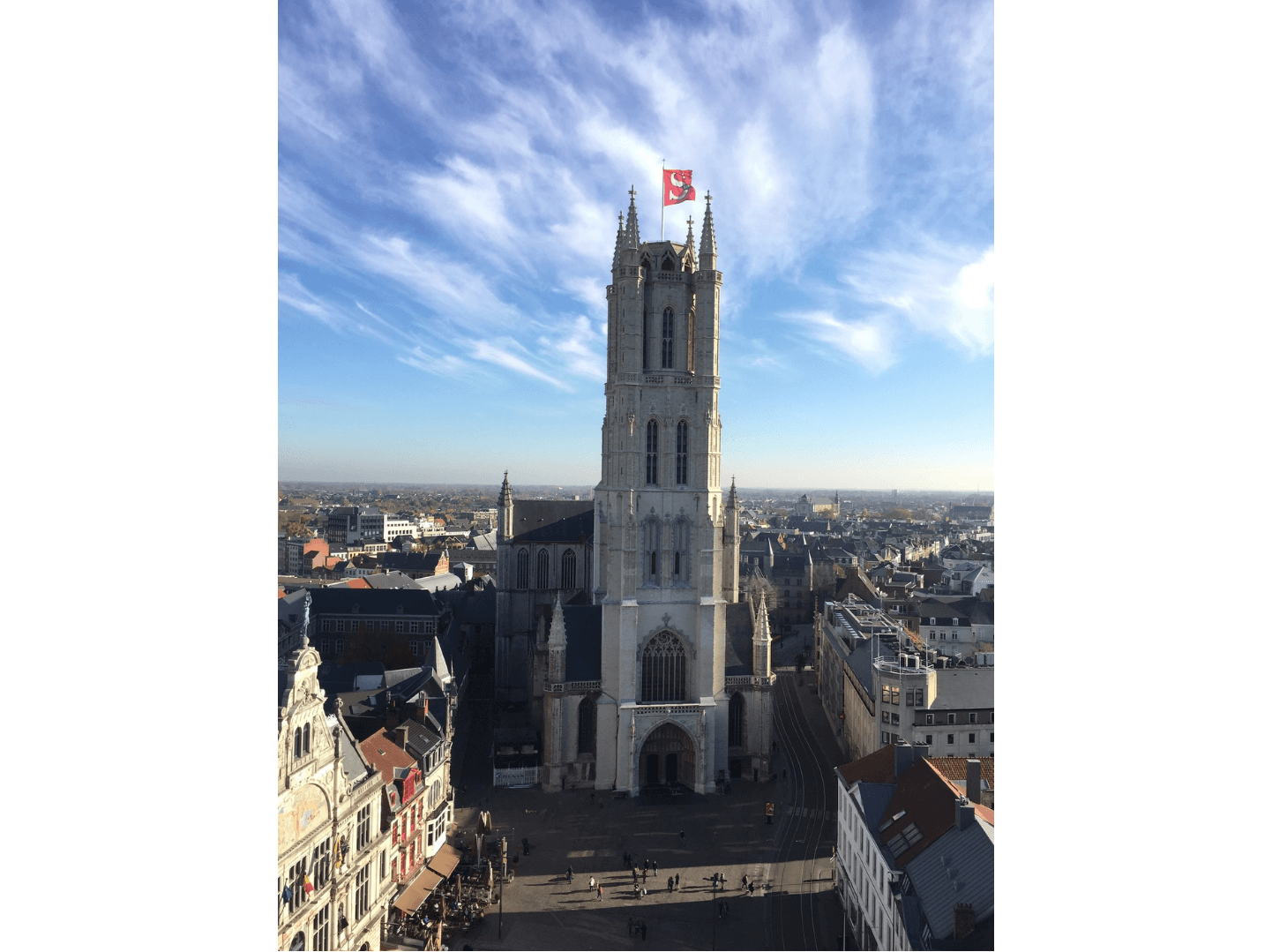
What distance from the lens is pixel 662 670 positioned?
2789 centimetres

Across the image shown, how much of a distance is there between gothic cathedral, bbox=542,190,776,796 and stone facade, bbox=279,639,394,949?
1070 centimetres

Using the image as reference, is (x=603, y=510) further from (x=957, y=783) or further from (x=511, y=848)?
(x=957, y=783)

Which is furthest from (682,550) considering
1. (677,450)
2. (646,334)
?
(646,334)

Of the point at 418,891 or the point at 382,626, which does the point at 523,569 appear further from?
the point at 418,891

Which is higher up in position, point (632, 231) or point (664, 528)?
point (632, 231)

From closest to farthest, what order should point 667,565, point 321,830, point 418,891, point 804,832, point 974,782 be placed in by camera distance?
point 321,830, point 974,782, point 418,891, point 804,832, point 667,565

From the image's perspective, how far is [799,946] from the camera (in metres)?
17.7

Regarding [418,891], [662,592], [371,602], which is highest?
[662,592]

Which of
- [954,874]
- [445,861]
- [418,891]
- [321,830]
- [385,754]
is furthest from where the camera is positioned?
[385,754]

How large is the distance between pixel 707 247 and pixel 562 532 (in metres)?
18.3

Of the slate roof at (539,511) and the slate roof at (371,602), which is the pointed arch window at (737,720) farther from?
the slate roof at (371,602)
